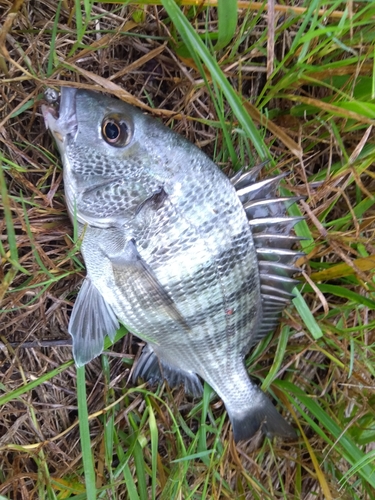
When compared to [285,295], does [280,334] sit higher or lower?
lower

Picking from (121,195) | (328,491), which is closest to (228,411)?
(328,491)

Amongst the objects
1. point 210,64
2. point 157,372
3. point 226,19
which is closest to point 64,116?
point 210,64

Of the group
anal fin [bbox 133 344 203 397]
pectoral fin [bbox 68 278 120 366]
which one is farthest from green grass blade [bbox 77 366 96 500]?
anal fin [bbox 133 344 203 397]

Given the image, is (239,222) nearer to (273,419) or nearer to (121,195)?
(121,195)

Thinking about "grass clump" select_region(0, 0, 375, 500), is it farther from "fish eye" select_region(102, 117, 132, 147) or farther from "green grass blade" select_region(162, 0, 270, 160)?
"fish eye" select_region(102, 117, 132, 147)

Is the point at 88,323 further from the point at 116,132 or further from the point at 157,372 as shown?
the point at 116,132

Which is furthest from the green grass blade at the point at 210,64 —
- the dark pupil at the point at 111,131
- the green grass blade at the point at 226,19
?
the dark pupil at the point at 111,131
